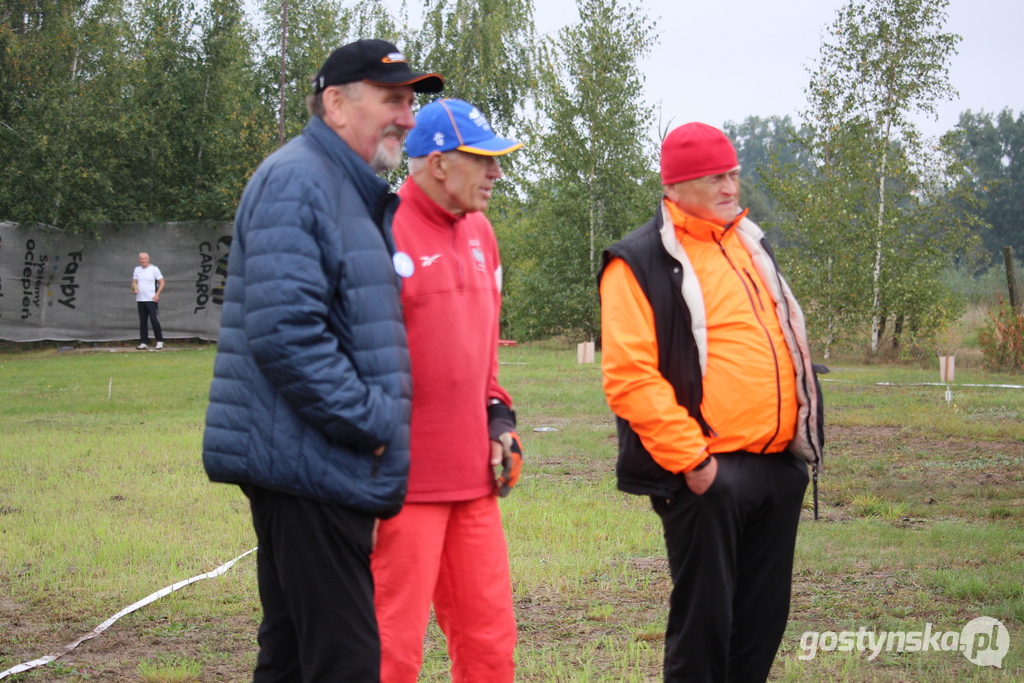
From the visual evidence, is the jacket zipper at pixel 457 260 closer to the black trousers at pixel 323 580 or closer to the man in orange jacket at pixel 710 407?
the man in orange jacket at pixel 710 407

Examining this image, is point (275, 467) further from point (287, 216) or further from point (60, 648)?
point (60, 648)

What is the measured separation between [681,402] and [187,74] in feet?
72.6

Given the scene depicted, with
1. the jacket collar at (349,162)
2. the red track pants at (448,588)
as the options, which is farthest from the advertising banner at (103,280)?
the jacket collar at (349,162)

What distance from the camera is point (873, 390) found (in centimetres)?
1311

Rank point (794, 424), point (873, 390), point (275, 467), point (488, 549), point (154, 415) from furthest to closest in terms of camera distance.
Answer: point (873, 390), point (154, 415), point (794, 424), point (488, 549), point (275, 467)

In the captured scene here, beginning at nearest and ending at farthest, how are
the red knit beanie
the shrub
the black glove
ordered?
the black glove, the red knit beanie, the shrub

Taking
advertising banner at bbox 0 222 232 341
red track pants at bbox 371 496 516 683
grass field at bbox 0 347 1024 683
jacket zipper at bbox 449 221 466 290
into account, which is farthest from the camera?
advertising banner at bbox 0 222 232 341

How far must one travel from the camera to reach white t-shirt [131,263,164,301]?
1991cm

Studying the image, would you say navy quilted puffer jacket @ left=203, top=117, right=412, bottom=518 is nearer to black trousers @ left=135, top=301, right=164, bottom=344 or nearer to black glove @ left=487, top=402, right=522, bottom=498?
black glove @ left=487, top=402, right=522, bottom=498

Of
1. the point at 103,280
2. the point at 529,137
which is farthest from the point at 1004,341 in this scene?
the point at 103,280

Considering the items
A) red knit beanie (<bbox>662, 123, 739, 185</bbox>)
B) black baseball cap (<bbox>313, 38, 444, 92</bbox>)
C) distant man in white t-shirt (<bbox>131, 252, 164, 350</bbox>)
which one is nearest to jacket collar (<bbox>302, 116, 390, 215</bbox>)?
black baseball cap (<bbox>313, 38, 444, 92</bbox>)

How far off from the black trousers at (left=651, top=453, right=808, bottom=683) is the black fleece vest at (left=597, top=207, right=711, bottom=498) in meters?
0.10

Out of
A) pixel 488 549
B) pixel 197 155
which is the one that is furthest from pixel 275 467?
pixel 197 155

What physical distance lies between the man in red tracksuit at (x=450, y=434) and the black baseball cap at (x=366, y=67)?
1.14 ft
